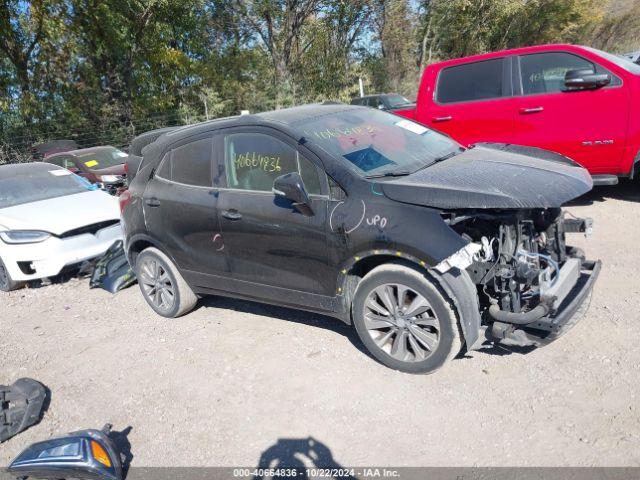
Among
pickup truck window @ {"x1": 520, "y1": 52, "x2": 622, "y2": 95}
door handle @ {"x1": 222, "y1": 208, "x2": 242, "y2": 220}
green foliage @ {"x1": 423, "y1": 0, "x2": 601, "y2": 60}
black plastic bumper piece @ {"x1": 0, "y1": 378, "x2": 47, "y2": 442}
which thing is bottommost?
black plastic bumper piece @ {"x1": 0, "y1": 378, "x2": 47, "y2": 442}

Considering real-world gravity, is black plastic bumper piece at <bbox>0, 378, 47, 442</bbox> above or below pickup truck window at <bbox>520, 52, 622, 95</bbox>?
below

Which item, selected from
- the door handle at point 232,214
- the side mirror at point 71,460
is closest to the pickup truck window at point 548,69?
the door handle at point 232,214

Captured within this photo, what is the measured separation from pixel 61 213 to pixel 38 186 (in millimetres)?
1074

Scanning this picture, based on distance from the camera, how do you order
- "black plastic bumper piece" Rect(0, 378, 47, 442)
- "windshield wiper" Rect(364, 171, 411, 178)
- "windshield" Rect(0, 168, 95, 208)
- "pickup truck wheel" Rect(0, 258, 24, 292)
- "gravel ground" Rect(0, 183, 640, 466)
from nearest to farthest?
"gravel ground" Rect(0, 183, 640, 466)
"black plastic bumper piece" Rect(0, 378, 47, 442)
"windshield wiper" Rect(364, 171, 411, 178)
"pickup truck wheel" Rect(0, 258, 24, 292)
"windshield" Rect(0, 168, 95, 208)

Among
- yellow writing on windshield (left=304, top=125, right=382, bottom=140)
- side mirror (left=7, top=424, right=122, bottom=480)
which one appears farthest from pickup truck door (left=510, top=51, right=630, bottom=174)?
side mirror (left=7, top=424, right=122, bottom=480)

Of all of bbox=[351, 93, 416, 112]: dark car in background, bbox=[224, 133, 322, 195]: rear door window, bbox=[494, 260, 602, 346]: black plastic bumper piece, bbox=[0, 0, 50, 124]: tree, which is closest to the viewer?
bbox=[494, 260, 602, 346]: black plastic bumper piece

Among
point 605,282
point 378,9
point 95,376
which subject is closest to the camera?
→ point 95,376

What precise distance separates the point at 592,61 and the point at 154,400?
19.2 ft

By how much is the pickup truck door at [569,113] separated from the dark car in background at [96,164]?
7310 millimetres

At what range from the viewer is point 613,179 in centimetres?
578

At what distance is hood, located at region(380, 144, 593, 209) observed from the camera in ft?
10.1

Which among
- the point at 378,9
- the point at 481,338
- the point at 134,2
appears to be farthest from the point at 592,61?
the point at 378,9

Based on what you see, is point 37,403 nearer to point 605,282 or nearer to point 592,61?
point 605,282

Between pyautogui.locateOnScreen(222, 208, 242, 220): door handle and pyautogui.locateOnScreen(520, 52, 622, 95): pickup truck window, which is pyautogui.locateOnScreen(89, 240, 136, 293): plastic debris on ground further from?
pyautogui.locateOnScreen(520, 52, 622, 95): pickup truck window
